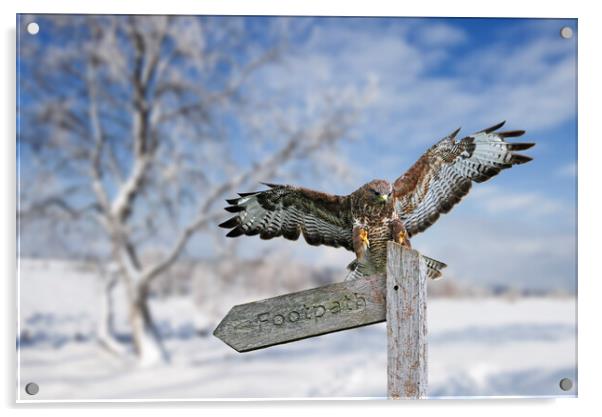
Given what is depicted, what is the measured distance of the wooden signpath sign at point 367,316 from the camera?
62.2 inches

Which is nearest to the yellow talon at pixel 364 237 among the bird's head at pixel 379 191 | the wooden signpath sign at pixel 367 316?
the bird's head at pixel 379 191

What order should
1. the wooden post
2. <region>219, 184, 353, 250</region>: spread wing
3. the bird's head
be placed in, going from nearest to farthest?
the wooden post < the bird's head < <region>219, 184, 353, 250</region>: spread wing

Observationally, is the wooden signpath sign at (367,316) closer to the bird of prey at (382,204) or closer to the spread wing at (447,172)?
the bird of prey at (382,204)

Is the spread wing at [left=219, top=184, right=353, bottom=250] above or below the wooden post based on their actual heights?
above

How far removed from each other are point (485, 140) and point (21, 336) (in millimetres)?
2657

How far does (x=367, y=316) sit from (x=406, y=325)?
95mm

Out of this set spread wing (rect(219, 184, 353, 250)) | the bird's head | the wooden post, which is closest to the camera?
the wooden post

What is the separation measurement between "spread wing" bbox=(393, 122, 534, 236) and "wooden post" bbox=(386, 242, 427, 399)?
0.37 metres

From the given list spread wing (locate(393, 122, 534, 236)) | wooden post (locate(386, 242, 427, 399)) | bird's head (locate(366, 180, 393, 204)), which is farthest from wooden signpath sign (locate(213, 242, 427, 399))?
spread wing (locate(393, 122, 534, 236))

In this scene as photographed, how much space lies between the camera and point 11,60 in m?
3.38

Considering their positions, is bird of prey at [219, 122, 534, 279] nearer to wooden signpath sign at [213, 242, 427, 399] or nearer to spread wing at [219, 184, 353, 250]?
spread wing at [219, 184, 353, 250]

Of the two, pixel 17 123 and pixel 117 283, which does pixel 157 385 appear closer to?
pixel 117 283

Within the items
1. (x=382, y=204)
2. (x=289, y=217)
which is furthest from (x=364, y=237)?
(x=289, y=217)

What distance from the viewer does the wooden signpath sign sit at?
62.2 inches
